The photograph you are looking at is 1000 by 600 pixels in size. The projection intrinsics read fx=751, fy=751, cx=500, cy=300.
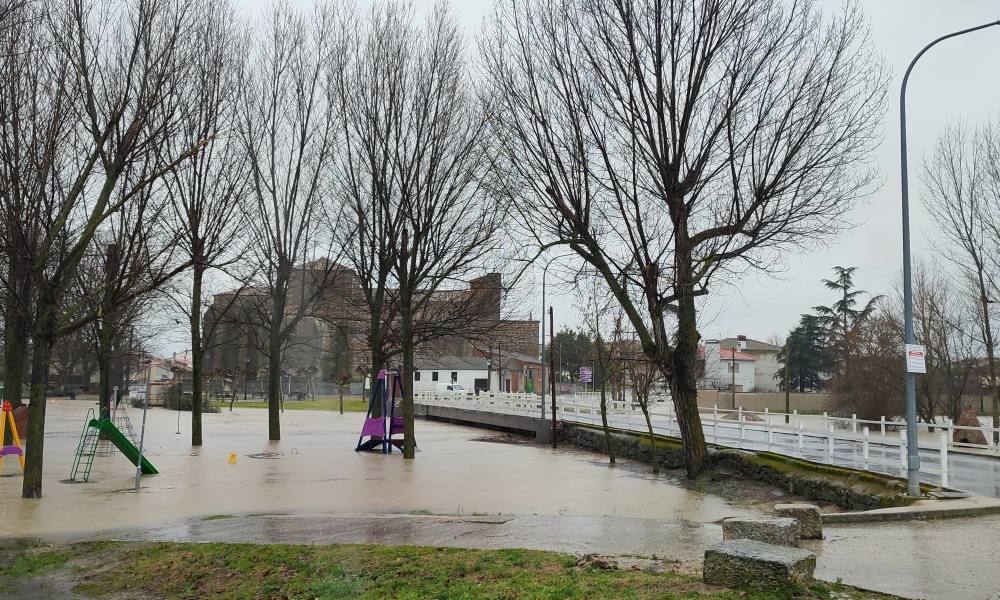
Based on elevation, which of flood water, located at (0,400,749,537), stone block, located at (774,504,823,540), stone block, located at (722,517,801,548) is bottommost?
flood water, located at (0,400,749,537)

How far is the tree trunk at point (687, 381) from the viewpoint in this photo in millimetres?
18688

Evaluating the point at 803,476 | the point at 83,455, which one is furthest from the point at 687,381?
the point at 83,455

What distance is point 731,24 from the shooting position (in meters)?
17.0

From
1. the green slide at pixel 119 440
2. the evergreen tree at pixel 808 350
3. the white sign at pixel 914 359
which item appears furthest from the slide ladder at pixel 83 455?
the evergreen tree at pixel 808 350

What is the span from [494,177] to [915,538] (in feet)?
50.0

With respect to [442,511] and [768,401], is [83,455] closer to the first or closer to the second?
[442,511]

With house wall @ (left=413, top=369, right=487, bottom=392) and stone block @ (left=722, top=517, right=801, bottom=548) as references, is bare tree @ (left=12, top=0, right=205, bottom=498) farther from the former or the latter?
house wall @ (left=413, top=369, right=487, bottom=392)

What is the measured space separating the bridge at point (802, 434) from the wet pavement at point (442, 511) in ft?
9.87

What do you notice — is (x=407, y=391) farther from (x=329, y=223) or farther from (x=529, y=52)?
(x=529, y=52)

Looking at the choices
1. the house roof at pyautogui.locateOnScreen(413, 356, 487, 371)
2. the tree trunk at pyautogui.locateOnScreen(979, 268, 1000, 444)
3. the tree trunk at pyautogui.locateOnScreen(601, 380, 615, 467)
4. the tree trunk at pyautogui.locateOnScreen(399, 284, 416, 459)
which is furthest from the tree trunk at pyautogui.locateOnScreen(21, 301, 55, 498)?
the house roof at pyautogui.locateOnScreen(413, 356, 487, 371)

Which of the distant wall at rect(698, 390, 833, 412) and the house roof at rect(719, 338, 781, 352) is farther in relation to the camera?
the house roof at rect(719, 338, 781, 352)

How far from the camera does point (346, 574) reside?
8.02 meters

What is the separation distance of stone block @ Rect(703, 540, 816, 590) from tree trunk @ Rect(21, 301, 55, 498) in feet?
44.7

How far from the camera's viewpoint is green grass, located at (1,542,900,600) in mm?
6668
